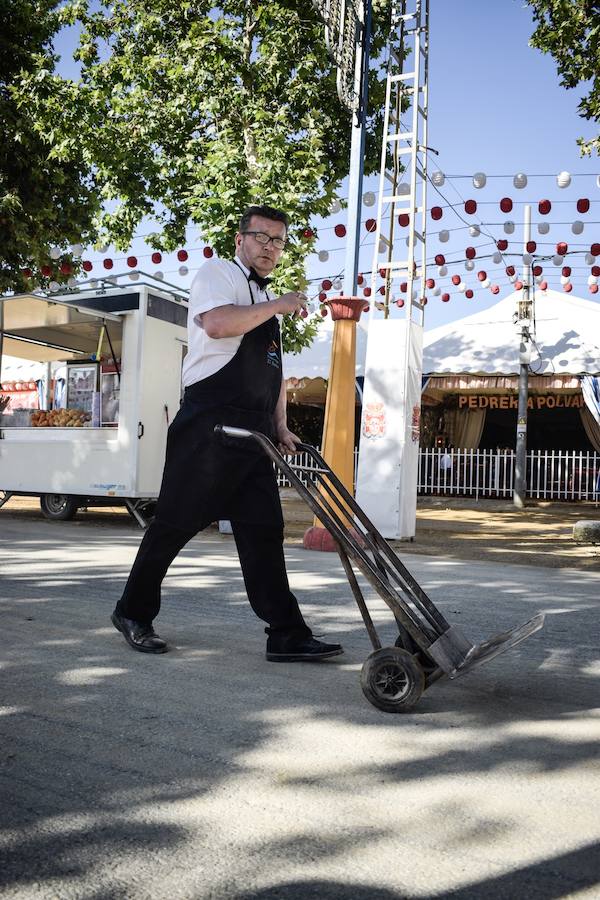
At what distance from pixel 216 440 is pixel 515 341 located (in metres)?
18.0

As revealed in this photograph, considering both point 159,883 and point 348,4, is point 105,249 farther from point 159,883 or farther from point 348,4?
point 159,883

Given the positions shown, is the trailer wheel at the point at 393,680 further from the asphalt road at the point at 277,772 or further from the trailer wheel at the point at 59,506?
the trailer wheel at the point at 59,506

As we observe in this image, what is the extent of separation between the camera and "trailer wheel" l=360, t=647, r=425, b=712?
9.57ft

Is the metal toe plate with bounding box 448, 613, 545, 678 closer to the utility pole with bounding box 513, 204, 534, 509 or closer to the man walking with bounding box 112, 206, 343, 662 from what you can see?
the man walking with bounding box 112, 206, 343, 662

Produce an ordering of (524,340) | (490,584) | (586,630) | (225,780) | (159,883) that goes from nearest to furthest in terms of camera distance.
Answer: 1. (159,883)
2. (225,780)
3. (586,630)
4. (490,584)
5. (524,340)

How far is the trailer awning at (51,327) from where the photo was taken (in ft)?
34.8

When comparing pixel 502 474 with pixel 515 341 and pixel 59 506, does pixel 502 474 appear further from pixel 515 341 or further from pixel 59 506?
pixel 59 506

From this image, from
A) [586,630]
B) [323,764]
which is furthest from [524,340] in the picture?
[323,764]

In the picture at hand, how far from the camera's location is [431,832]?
2.00 m

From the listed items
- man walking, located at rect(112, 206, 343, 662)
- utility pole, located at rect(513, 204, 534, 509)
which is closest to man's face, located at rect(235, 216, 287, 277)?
man walking, located at rect(112, 206, 343, 662)

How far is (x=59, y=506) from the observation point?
38.8 feet

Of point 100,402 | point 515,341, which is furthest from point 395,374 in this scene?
point 515,341

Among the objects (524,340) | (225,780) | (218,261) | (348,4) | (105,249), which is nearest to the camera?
(225,780)

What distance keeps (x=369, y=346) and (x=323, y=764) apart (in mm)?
8668
